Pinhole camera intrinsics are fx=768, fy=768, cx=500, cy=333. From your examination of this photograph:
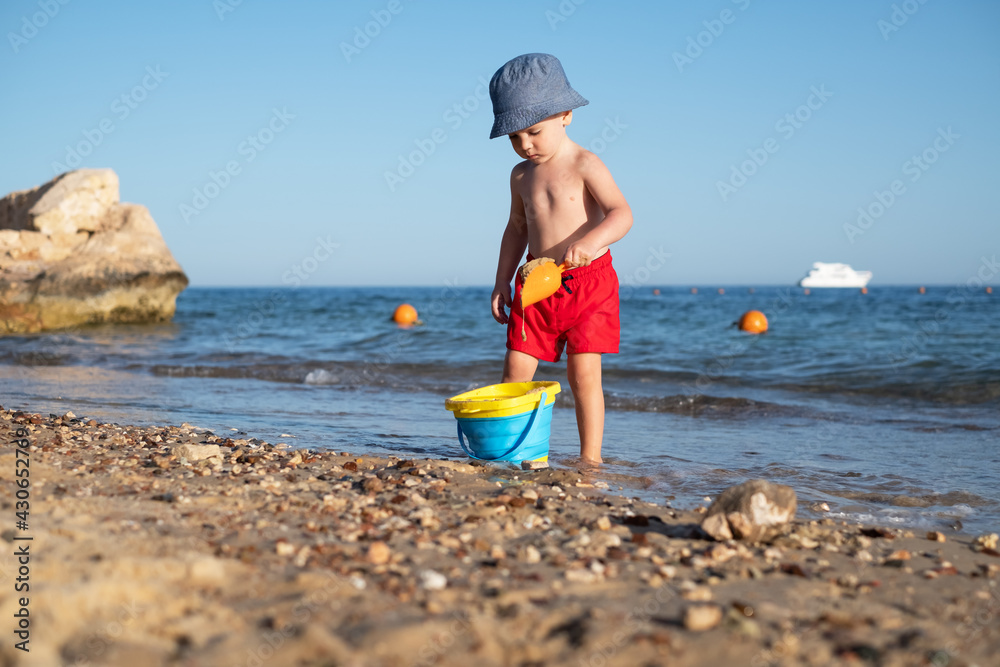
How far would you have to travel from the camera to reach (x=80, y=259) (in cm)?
1441

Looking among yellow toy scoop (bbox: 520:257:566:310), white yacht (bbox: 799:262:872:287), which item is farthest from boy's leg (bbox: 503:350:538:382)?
white yacht (bbox: 799:262:872:287)

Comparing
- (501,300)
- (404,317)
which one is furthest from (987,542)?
(404,317)

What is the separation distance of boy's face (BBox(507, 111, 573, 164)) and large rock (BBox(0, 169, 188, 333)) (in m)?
12.8

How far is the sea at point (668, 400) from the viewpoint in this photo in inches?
152

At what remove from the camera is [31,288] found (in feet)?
44.4

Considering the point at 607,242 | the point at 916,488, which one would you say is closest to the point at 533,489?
the point at 607,242

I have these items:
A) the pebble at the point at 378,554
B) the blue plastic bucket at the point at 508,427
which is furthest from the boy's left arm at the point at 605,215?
the pebble at the point at 378,554

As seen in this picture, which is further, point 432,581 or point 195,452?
point 195,452

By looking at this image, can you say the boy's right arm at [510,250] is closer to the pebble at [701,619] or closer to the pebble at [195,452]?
the pebble at [195,452]

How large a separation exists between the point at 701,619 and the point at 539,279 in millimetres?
1947

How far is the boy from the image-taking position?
340cm

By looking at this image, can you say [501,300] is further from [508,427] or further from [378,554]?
[378,554]

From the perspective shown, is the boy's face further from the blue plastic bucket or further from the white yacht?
the white yacht

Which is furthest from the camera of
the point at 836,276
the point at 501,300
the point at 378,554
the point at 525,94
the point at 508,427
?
the point at 836,276
